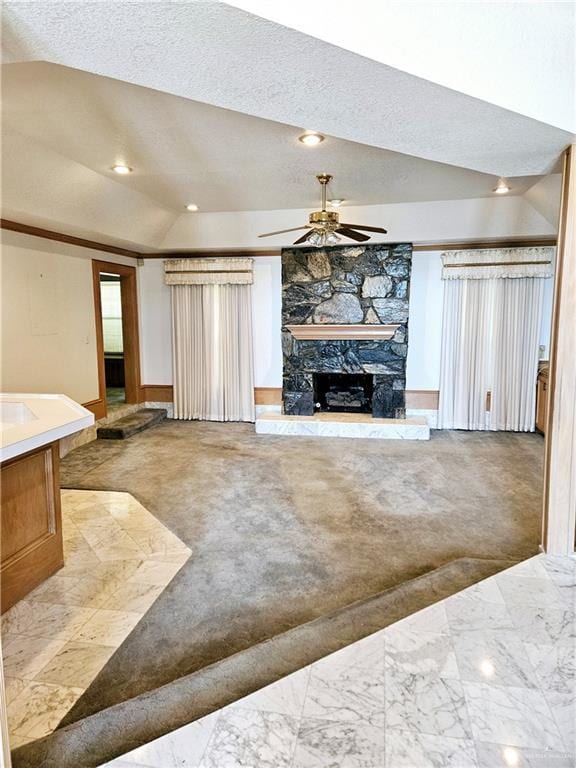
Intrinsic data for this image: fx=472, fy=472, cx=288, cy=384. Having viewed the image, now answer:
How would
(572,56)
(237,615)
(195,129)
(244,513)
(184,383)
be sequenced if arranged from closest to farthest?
(572,56) < (237,615) < (195,129) < (244,513) < (184,383)

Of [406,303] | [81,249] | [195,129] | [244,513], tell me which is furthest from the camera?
[406,303]

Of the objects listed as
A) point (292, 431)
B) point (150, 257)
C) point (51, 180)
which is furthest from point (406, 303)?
point (51, 180)

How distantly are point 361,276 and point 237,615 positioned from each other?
4505mm

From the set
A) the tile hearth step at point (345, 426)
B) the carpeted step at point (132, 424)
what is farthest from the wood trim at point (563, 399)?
the carpeted step at point (132, 424)

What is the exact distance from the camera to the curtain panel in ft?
20.9

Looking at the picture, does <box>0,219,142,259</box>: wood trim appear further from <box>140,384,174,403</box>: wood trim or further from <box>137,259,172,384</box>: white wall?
<box>140,384,174,403</box>: wood trim

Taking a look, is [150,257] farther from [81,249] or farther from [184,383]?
[184,383]

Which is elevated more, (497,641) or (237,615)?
(497,641)

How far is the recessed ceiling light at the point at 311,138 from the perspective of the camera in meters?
3.12

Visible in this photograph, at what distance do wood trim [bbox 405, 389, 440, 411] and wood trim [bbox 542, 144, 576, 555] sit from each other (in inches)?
150

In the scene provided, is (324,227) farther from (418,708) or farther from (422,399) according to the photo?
(418,708)

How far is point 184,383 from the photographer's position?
21.9ft

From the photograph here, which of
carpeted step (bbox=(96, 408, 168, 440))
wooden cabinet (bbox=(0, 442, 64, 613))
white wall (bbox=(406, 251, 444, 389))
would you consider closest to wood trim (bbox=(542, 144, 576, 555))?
wooden cabinet (bbox=(0, 442, 64, 613))

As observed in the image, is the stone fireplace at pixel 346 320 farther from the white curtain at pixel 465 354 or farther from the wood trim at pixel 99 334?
the wood trim at pixel 99 334
